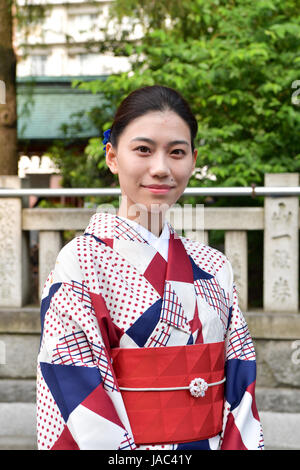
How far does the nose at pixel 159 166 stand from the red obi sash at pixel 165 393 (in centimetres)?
50

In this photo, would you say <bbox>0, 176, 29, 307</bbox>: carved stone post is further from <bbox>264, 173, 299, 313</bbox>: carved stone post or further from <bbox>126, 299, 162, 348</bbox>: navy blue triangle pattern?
<bbox>126, 299, 162, 348</bbox>: navy blue triangle pattern

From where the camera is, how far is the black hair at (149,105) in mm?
1558

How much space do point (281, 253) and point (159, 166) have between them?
2.17m

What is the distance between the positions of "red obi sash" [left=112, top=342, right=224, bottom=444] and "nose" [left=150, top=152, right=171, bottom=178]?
505 millimetres

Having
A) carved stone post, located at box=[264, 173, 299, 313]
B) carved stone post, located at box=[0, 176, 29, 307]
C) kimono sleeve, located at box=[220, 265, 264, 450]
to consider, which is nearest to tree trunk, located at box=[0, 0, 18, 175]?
carved stone post, located at box=[0, 176, 29, 307]

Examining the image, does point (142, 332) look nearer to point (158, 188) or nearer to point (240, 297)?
point (158, 188)

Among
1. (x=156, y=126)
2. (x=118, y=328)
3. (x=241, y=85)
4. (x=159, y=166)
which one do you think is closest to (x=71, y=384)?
(x=118, y=328)

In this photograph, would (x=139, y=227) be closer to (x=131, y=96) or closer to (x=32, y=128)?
(x=131, y=96)

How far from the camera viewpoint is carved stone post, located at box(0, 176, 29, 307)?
11.9ft

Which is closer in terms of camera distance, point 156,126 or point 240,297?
point 156,126

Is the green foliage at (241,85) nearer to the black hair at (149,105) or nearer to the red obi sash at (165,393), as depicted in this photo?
the black hair at (149,105)

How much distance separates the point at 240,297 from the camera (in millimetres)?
3541

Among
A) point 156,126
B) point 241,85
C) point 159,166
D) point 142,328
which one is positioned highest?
point 241,85
